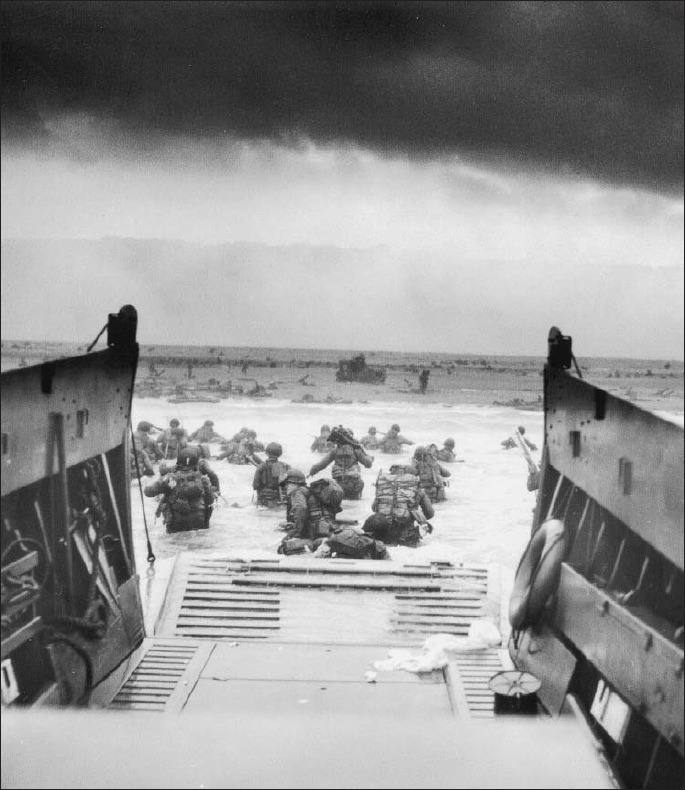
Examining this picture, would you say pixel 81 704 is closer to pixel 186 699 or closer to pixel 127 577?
pixel 186 699

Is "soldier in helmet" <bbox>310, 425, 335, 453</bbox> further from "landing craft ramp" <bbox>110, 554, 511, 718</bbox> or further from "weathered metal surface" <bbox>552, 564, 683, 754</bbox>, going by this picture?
"weathered metal surface" <bbox>552, 564, 683, 754</bbox>

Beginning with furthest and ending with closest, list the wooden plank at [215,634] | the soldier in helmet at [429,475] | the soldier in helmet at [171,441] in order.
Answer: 1. the soldier in helmet at [171,441]
2. the soldier in helmet at [429,475]
3. the wooden plank at [215,634]

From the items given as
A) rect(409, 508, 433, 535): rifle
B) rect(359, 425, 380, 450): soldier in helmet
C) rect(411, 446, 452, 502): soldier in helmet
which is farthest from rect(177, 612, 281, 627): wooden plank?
rect(359, 425, 380, 450): soldier in helmet

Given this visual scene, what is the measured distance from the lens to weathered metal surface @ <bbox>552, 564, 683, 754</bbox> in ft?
6.17

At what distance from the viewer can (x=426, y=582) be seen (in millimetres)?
4082

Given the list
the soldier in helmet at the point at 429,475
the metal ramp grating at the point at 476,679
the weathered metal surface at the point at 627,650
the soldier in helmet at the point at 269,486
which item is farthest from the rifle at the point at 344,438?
the weathered metal surface at the point at 627,650

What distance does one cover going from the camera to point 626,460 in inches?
85.1

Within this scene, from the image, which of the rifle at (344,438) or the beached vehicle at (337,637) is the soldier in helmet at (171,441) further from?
the beached vehicle at (337,637)

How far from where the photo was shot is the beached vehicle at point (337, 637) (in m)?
1.79

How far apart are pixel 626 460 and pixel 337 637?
2.00 metres

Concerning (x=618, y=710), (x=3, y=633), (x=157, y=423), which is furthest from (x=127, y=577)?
(x=157, y=423)

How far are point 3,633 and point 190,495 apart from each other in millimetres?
4220

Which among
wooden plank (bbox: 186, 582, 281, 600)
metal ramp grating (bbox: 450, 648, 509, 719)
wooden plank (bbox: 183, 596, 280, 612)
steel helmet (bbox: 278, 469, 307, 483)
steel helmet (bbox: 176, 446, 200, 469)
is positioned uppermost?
steel helmet (bbox: 176, 446, 200, 469)

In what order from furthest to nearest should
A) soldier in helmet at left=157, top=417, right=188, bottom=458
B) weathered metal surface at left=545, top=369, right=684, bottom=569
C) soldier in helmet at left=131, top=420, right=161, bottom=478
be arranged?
soldier in helmet at left=157, top=417, right=188, bottom=458 < soldier in helmet at left=131, top=420, right=161, bottom=478 < weathered metal surface at left=545, top=369, right=684, bottom=569
